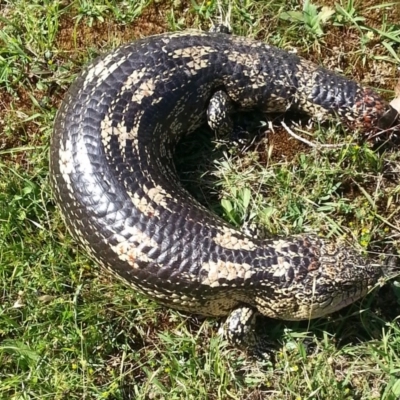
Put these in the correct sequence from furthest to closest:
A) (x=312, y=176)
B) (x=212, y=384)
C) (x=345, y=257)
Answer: (x=312, y=176) < (x=212, y=384) < (x=345, y=257)

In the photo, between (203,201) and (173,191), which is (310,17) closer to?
(203,201)

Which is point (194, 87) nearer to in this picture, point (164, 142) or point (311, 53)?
point (164, 142)

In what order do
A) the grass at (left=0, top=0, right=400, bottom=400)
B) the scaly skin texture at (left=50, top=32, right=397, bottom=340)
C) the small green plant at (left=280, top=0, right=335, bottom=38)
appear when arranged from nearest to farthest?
1. the scaly skin texture at (left=50, top=32, right=397, bottom=340)
2. the grass at (left=0, top=0, right=400, bottom=400)
3. the small green plant at (left=280, top=0, right=335, bottom=38)

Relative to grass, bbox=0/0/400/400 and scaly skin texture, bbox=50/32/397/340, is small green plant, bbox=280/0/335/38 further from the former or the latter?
scaly skin texture, bbox=50/32/397/340

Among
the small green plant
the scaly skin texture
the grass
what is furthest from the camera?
the small green plant

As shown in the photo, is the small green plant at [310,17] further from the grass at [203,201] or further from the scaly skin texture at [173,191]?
the scaly skin texture at [173,191]

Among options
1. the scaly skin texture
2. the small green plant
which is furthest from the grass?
the scaly skin texture

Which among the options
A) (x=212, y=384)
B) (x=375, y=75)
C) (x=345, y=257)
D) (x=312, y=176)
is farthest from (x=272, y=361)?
(x=375, y=75)
